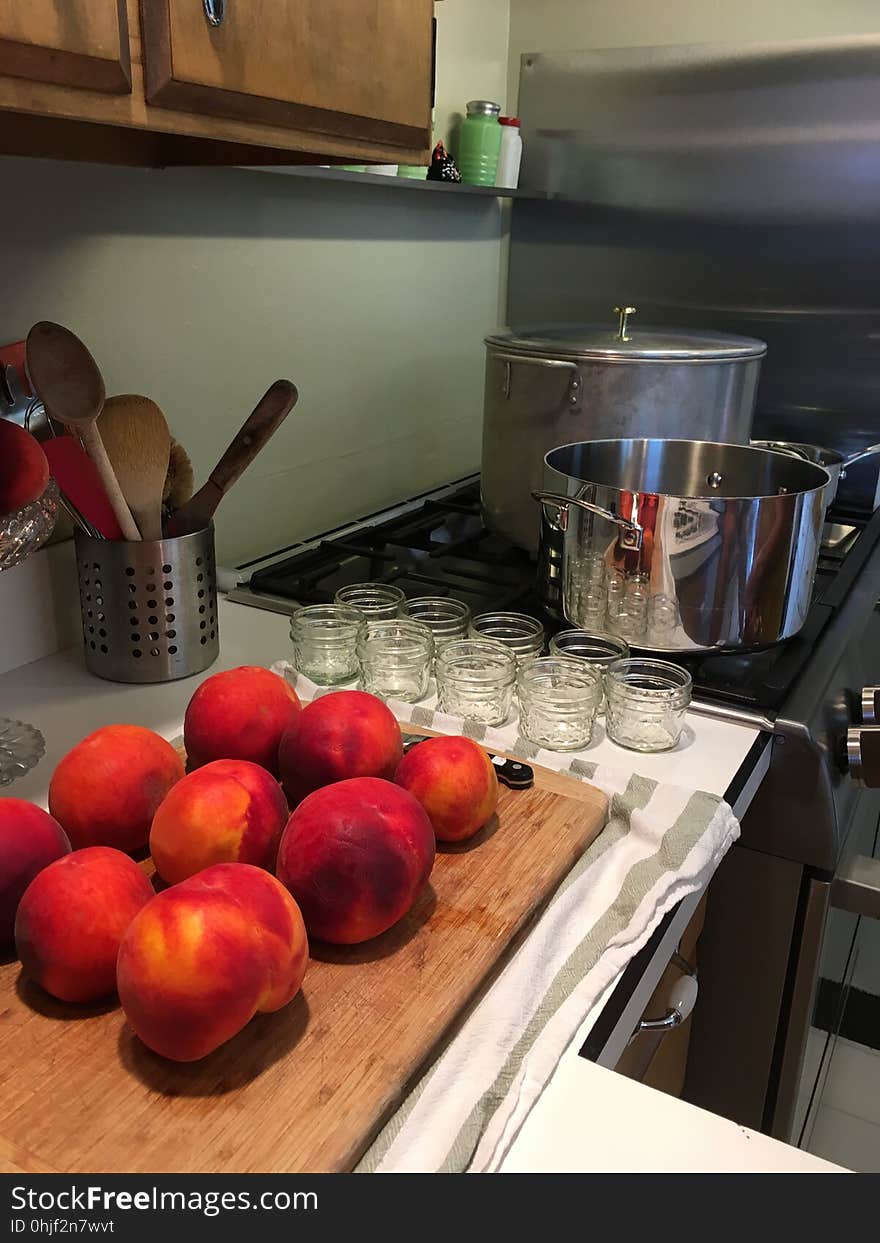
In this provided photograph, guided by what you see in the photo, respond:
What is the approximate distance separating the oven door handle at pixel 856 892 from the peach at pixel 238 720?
567 mm

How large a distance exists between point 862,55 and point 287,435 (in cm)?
112

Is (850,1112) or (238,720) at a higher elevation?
(238,720)

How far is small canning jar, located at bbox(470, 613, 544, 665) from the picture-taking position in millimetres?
1000

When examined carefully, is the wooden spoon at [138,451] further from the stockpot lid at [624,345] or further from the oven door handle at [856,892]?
the oven door handle at [856,892]

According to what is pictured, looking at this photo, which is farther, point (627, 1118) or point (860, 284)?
point (860, 284)

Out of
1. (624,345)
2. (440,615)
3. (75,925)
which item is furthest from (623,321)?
(75,925)

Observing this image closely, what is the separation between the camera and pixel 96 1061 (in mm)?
504

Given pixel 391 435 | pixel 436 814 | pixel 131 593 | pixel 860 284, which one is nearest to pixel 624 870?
pixel 436 814

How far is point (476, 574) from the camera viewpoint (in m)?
1.26

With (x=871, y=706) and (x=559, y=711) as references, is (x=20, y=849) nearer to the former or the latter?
(x=559, y=711)

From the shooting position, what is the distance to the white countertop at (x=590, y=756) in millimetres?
487

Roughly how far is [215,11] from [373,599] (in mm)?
578

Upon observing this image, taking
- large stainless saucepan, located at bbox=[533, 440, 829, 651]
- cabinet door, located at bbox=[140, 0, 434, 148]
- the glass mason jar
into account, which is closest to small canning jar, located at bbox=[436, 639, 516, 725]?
large stainless saucepan, located at bbox=[533, 440, 829, 651]
